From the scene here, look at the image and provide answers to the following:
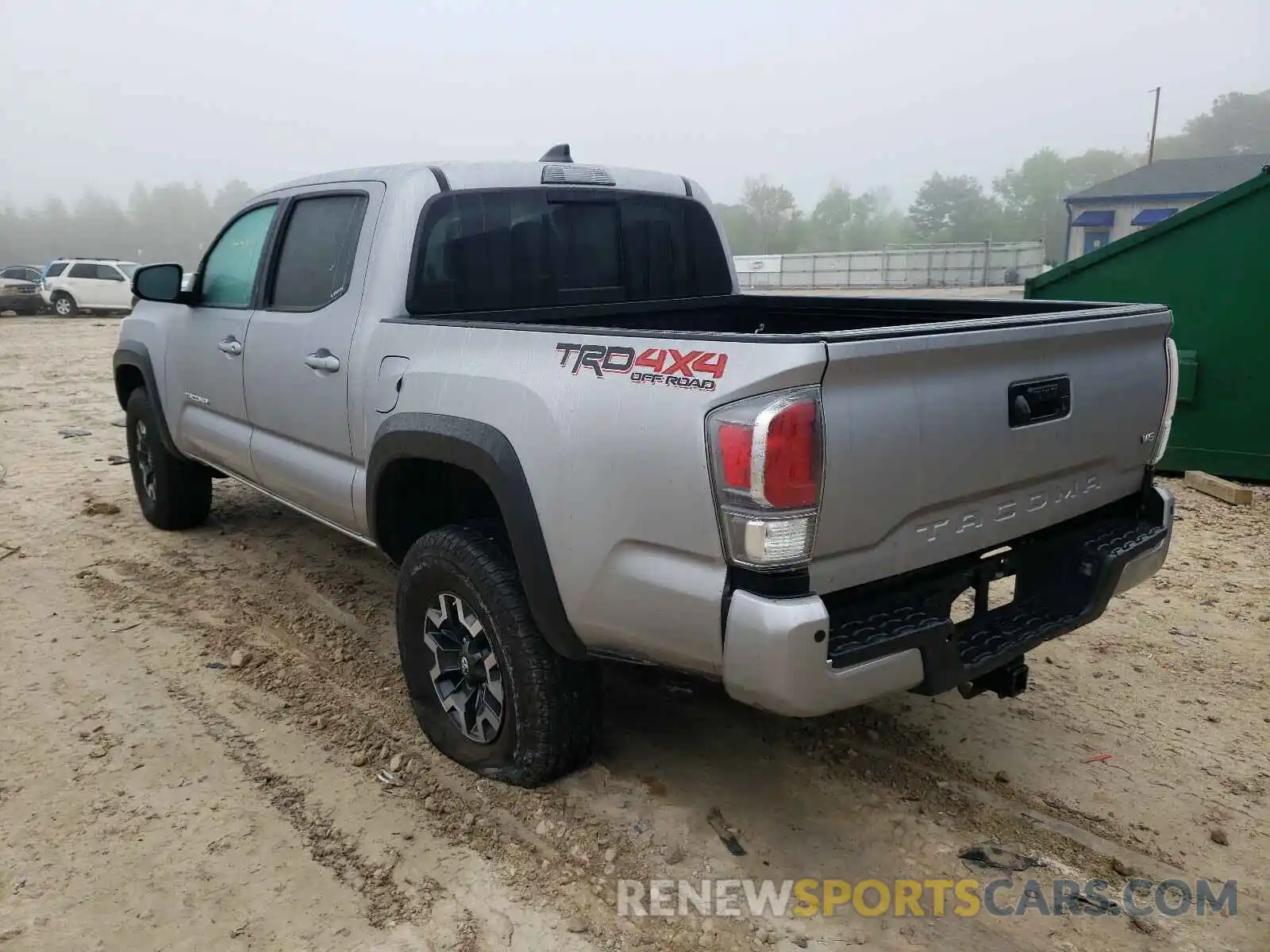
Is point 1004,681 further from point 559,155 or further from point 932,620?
point 559,155

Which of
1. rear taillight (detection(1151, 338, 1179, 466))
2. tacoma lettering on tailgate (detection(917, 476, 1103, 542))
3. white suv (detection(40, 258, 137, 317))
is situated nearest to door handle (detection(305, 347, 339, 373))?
tacoma lettering on tailgate (detection(917, 476, 1103, 542))

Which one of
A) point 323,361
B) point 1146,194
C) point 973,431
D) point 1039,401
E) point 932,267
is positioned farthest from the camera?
point 1146,194

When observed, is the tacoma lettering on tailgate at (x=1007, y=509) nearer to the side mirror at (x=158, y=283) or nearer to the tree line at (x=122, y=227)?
the side mirror at (x=158, y=283)

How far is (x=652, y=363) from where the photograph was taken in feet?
7.91

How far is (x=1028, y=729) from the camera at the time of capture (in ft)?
11.6

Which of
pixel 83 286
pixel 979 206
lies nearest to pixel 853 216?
pixel 979 206

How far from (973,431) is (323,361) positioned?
8.01 ft

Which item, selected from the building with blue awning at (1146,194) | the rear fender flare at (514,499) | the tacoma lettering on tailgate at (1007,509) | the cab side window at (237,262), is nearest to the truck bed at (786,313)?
the rear fender flare at (514,499)

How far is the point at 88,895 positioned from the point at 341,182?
2.72 m

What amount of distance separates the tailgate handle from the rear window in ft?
6.48

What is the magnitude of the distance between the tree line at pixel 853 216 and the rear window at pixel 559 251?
7171 centimetres

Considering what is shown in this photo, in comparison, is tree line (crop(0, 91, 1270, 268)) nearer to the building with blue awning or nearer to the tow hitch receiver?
the building with blue awning

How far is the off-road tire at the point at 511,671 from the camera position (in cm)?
287

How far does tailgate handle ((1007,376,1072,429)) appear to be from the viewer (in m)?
2.59
